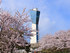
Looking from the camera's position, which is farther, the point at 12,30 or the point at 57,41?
the point at 57,41

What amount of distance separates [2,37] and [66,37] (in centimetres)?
1644

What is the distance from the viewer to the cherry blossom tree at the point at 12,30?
301 inches

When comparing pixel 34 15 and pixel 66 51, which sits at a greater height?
pixel 34 15

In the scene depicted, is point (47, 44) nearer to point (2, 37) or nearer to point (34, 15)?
point (2, 37)

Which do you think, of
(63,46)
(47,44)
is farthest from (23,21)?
(47,44)

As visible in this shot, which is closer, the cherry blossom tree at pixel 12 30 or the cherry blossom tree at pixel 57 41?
the cherry blossom tree at pixel 12 30

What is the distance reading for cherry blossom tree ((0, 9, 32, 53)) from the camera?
764 centimetres

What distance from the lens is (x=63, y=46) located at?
873 inches

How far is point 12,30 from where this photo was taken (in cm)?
770

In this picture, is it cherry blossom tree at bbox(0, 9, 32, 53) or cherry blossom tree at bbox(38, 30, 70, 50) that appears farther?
cherry blossom tree at bbox(38, 30, 70, 50)

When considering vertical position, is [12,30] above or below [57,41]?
above

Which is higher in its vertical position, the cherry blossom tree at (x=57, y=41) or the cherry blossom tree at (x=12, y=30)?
the cherry blossom tree at (x=12, y=30)

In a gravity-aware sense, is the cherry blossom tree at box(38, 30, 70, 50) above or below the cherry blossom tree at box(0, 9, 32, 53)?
below

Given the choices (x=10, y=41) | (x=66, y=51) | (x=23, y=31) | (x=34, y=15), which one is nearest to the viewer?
(x=10, y=41)
